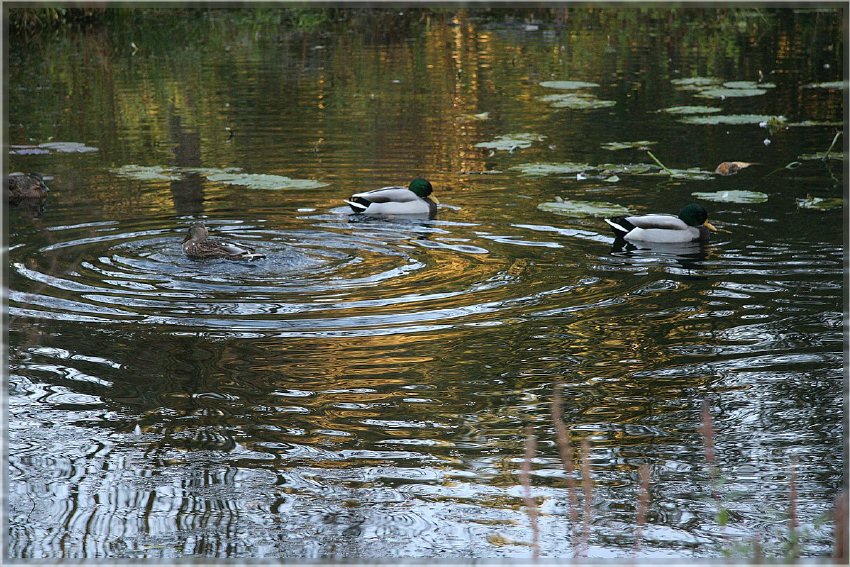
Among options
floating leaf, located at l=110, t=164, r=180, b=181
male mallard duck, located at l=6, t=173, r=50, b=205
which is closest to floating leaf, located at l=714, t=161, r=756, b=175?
floating leaf, located at l=110, t=164, r=180, b=181

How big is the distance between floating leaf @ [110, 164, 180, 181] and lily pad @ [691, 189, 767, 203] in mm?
5749

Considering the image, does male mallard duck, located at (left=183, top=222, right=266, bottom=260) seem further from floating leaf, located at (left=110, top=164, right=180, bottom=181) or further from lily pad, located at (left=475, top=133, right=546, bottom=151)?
lily pad, located at (left=475, top=133, right=546, bottom=151)

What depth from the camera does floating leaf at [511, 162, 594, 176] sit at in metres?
12.9

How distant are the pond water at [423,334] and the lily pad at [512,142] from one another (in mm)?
46

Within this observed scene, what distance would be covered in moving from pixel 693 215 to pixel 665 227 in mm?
278

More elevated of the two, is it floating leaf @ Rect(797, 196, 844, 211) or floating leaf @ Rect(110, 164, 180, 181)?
floating leaf @ Rect(110, 164, 180, 181)

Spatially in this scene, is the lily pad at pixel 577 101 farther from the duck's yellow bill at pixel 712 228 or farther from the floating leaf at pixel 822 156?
the duck's yellow bill at pixel 712 228

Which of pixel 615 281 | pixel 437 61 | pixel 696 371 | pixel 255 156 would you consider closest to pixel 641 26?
pixel 437 61

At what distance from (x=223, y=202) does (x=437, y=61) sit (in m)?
12.0

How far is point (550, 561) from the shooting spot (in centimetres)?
479

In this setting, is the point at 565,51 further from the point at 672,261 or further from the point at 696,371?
the point at 696,371

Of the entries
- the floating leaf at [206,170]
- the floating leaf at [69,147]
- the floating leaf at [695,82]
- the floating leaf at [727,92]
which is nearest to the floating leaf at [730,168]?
the floating leaf at [727,92]

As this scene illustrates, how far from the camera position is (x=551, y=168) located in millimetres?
12938

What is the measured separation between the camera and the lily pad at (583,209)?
11188mm
